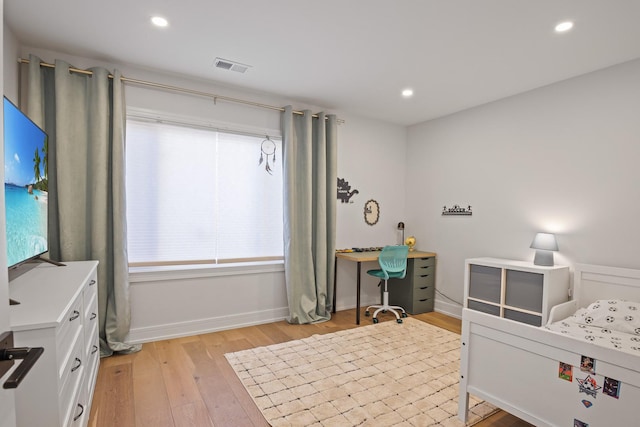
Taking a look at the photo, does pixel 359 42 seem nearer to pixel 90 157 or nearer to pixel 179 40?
pixel 179 40

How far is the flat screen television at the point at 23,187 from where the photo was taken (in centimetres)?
156

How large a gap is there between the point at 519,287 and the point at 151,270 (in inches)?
138

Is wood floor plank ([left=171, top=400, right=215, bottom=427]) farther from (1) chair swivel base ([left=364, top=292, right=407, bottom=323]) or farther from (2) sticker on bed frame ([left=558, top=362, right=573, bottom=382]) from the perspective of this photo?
(1) chair swivel base ([left=364, top=292, right=407, bottom=323])

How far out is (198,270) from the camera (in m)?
3.37

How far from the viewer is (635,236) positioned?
8.91 ft

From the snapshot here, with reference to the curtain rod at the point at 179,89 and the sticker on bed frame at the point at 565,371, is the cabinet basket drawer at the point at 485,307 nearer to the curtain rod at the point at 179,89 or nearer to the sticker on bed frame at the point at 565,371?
the sticker on bed frame at the point at 565,371

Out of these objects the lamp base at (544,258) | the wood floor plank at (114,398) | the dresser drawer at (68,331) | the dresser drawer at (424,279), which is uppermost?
the lamp base at (544,258)

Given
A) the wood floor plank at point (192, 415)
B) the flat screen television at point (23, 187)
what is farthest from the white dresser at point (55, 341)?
the wood floor plank at point (192, 415)

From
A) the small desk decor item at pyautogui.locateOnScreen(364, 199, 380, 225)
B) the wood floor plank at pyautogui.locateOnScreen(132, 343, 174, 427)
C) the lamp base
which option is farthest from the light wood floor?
the small desk decor item at pyautogui.locateOnScreen(364, 199, 380, 225)

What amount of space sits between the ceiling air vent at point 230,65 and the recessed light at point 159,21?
1.83 feet

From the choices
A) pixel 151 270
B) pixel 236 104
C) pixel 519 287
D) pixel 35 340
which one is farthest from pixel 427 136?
pixel 35 340

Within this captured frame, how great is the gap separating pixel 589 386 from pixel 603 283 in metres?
1.74

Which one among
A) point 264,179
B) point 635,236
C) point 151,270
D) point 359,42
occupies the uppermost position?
point 359,42

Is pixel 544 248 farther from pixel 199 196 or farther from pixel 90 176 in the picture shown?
pixel 90 176
